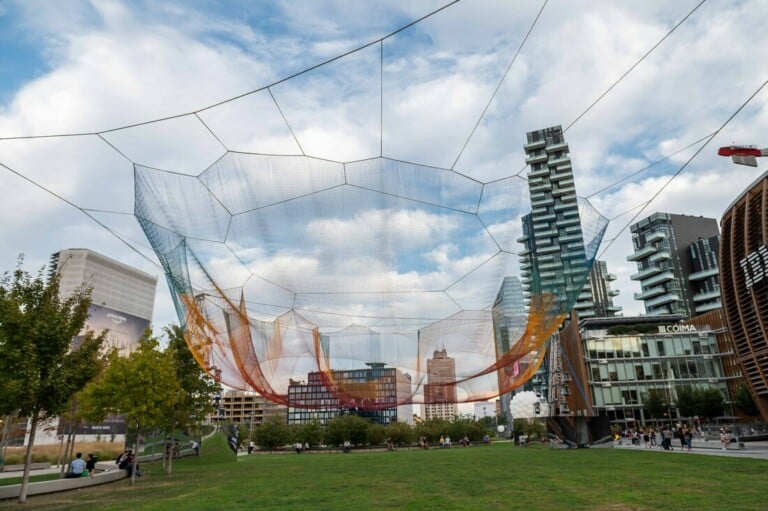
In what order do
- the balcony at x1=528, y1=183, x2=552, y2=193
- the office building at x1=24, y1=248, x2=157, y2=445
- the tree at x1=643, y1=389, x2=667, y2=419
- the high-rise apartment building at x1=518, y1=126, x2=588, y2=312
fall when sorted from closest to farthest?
1. the balcony at x1=528, y1=183, x2=552, y2=193
2. the high-rise apartment building at x1=518, y1=126, x2=588, y2=312
3. the tree at x1=643, y1=389, x2=667, y2=419
4. the office building at x1=24, y1=248, x2=157, y2=445

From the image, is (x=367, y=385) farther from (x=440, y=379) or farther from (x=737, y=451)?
(x=737, y=451)

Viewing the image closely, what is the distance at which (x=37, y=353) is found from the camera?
575 inches

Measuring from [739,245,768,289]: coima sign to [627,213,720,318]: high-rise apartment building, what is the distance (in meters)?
79.6

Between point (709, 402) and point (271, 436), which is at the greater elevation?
point (709, 402)

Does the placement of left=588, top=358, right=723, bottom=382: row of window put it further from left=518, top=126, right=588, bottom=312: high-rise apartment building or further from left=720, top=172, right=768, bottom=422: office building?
left=518, top=126, right=588, bottom=312: high-rise apartment building

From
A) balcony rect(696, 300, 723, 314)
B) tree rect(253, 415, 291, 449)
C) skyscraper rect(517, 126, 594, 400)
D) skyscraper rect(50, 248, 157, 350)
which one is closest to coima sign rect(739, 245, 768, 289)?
skyscraper rect(517, 126, 594, 400)

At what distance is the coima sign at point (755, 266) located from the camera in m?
38.5

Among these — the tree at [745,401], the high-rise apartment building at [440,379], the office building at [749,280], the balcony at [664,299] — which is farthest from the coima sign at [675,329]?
the high-rise apartment building at [440,379]

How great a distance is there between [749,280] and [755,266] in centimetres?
165

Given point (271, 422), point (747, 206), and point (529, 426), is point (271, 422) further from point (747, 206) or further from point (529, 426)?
point (747, 206)

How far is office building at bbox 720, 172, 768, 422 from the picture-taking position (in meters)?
38.8

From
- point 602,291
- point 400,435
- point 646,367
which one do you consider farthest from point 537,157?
point 400,435

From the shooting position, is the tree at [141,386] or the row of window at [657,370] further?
the row of window at [657,370]

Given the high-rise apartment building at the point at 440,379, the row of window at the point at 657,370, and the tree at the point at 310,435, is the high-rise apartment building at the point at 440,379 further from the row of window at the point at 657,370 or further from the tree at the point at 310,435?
the row of window at the point at 657,370
